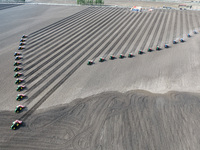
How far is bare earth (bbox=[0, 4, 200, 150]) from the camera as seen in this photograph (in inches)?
716

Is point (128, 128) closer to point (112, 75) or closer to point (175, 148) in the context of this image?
point (175, 148)

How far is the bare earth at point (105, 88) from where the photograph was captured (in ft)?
59.7

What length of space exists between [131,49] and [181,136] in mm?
22235

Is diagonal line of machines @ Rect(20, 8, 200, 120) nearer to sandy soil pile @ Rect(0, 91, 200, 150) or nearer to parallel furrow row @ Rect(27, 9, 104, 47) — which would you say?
parallel furrow row @ Rect(27, 9, 104, 47)

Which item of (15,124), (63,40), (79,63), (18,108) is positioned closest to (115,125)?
(15,124)

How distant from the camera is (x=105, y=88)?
83.2 feet

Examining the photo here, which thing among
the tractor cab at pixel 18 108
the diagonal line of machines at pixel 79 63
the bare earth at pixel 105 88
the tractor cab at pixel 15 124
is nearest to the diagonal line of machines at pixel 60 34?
the bare earth at pixel 105 88

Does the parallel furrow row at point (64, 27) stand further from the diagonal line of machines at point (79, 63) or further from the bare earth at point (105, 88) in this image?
the diagonal line of machines at point (79, 63)

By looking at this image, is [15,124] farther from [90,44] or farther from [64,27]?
[64,27]

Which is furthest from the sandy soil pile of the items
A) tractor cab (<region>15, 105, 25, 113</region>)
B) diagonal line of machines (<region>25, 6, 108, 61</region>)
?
diagonal line of machines (<region>25, 6, 108, 61</region>)

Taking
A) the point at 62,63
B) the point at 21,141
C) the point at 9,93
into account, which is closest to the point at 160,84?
the point at 62,63

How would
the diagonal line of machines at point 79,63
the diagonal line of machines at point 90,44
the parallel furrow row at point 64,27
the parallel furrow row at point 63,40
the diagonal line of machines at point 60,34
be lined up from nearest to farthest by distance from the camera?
the diagonal line of machines at point 79,63, the diagonal line of machines at point 90,44, the parallel furrow row at point 63,40, the diagonal line of machines at point 60,34, the parallel furrow row at point 64,27

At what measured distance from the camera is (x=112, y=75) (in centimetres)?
2808

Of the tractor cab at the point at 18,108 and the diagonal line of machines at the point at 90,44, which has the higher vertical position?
the diagonal line of machines at the point at 90,44
